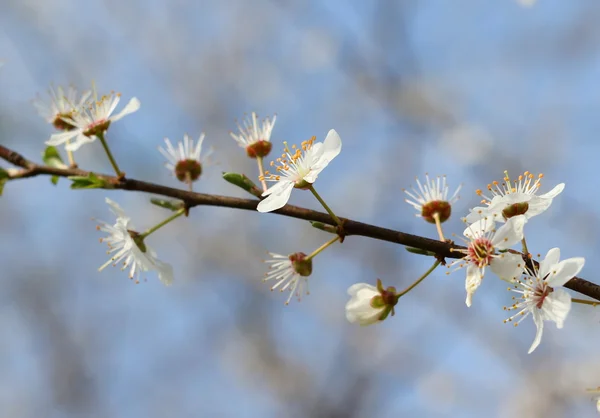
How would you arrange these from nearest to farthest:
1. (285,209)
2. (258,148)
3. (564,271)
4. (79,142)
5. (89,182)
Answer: (564,271) → (285,209) → (89,182) → (79,142) → (258,148)

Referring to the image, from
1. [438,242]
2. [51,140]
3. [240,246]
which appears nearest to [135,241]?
[51,140]

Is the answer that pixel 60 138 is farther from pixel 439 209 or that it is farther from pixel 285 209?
pixel 439 209

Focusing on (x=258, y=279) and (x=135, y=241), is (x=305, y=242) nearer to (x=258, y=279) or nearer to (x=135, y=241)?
(x=258, y=279)

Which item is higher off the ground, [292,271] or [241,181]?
[241,181]

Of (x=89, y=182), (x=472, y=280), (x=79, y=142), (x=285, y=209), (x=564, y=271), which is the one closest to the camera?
(x=564, y=271)

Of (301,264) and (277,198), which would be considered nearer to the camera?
(277,198)

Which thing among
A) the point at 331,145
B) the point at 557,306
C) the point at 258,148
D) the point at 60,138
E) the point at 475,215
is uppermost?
the point at 60,138

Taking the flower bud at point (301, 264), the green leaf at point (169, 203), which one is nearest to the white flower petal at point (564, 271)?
the flower bud at point (301, 264)

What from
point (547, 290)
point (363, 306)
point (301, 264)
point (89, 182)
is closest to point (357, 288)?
point (363, 306)
